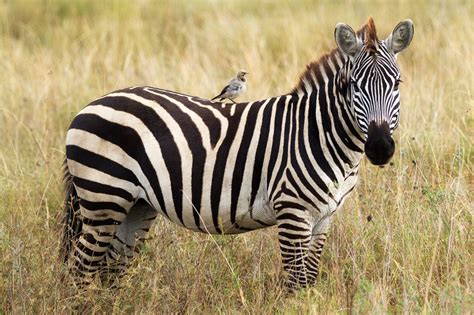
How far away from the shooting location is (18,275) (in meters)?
5.15

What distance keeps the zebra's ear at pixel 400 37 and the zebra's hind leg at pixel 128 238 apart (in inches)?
73.6

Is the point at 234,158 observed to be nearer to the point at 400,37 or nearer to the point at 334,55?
the point at 334,55

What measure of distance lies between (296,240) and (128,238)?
128cm

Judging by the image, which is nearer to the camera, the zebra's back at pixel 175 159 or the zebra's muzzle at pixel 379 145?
the zebra's muzzle at pixel 379 145

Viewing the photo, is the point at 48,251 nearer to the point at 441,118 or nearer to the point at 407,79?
the point at 441,118

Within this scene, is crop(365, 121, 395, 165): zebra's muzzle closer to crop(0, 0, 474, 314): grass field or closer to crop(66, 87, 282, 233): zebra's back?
crop(0, 0, 474, 314): grass field

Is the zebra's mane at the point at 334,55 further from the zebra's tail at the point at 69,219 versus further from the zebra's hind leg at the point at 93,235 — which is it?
the zebra's tail at the point at 69,219

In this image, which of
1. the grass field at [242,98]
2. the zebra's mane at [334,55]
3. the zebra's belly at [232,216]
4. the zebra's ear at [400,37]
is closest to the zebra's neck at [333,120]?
the zebra's mane at [334,55]

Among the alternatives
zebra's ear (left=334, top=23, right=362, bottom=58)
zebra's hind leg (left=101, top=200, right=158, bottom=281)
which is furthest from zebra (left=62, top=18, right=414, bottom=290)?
zebra's hind leg (left=101, top=200, right=158, bottom=281)

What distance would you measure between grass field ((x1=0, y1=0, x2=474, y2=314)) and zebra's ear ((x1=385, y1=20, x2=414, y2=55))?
41.8 inches

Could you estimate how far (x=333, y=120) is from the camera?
513 cm

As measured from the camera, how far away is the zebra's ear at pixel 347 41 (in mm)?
4969

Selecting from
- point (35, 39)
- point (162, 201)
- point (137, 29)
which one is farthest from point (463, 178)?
point (35, 39)

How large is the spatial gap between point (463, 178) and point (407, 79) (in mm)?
3126
